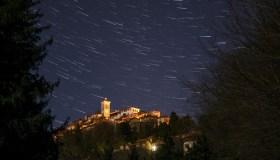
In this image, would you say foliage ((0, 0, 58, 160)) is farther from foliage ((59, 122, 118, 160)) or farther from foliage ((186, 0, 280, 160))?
foliage ((59, 122, 118, 160))

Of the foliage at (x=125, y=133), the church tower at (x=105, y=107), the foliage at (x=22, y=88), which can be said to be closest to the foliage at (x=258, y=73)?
the foliage at (x=22, y=88)

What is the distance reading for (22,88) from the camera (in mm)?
14758

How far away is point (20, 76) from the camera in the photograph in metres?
15.3

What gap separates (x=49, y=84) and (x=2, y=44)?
9.45 feet

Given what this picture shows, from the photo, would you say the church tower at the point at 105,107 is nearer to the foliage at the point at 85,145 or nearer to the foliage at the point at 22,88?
the foliage at the point at 85,145

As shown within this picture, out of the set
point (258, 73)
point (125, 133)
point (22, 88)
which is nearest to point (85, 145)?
point (125, 133)

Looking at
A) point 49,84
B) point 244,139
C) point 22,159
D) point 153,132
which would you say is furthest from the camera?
point 153,132

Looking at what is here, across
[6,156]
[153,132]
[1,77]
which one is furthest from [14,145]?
[153,132]

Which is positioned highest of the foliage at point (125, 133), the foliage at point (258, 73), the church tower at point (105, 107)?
the church tower at point (105, 107)

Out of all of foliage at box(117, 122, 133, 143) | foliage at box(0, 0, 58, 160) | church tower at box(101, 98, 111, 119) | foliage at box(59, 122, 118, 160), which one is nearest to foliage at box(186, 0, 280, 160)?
foliage at box(0, 0, 58, 160)

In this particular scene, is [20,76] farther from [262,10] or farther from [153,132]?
[153,132]

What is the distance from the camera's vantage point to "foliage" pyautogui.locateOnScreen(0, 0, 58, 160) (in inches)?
552

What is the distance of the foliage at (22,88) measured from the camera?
1402cm

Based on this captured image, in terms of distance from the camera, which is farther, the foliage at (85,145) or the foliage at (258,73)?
the foliage at (85,145)
